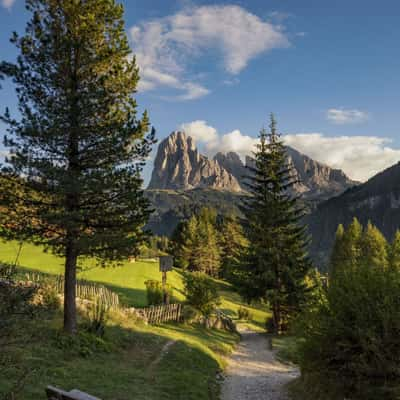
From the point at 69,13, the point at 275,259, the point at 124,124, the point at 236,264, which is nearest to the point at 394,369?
the point at 124,124

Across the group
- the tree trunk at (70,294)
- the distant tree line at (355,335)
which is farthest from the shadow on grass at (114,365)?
the distant tree line at (355,335)

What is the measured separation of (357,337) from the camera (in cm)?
768

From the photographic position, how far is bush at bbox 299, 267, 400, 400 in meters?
7.23

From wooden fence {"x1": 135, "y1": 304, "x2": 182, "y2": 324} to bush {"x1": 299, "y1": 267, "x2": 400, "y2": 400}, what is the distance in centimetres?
1245

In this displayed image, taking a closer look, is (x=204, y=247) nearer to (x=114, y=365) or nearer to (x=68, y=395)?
(x=114, y=365)

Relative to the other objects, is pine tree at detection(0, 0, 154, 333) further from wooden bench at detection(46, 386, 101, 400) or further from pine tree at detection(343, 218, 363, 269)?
pine tree at detection(343, 218, 363, 269)

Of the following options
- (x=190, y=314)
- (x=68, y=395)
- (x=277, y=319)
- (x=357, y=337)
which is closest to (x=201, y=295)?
(x=190, y=314)

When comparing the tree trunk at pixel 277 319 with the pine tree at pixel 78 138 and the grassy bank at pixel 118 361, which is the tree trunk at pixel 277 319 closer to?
the grassy bank at pixel 118 361

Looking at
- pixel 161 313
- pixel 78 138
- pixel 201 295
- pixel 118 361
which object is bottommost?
pixel 161 313

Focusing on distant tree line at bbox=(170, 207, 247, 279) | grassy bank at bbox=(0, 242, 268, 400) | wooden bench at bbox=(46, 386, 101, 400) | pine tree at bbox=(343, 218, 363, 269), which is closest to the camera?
wooden bench at bbox=(46, 386, 101, 400)

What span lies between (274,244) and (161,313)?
32.2 ft

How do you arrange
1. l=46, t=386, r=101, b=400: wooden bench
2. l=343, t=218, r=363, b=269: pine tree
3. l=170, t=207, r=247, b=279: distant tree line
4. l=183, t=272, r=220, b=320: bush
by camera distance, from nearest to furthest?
l=46, t=386, r=101, b=400: wooden bench
l=183, t=272, r=220, b=320: bush
l=343, t=218, r=363, b=269: pine tree
l=170, t=207, r=247, b=279: distant tree line

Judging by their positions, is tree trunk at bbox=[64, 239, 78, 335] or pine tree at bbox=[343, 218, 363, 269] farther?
pine tree at bbox=[343, 218, 363, 269]

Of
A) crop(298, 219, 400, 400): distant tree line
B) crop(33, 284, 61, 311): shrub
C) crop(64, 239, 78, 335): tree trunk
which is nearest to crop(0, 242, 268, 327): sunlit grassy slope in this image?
crop(33, 284, 61, 311): shrub
